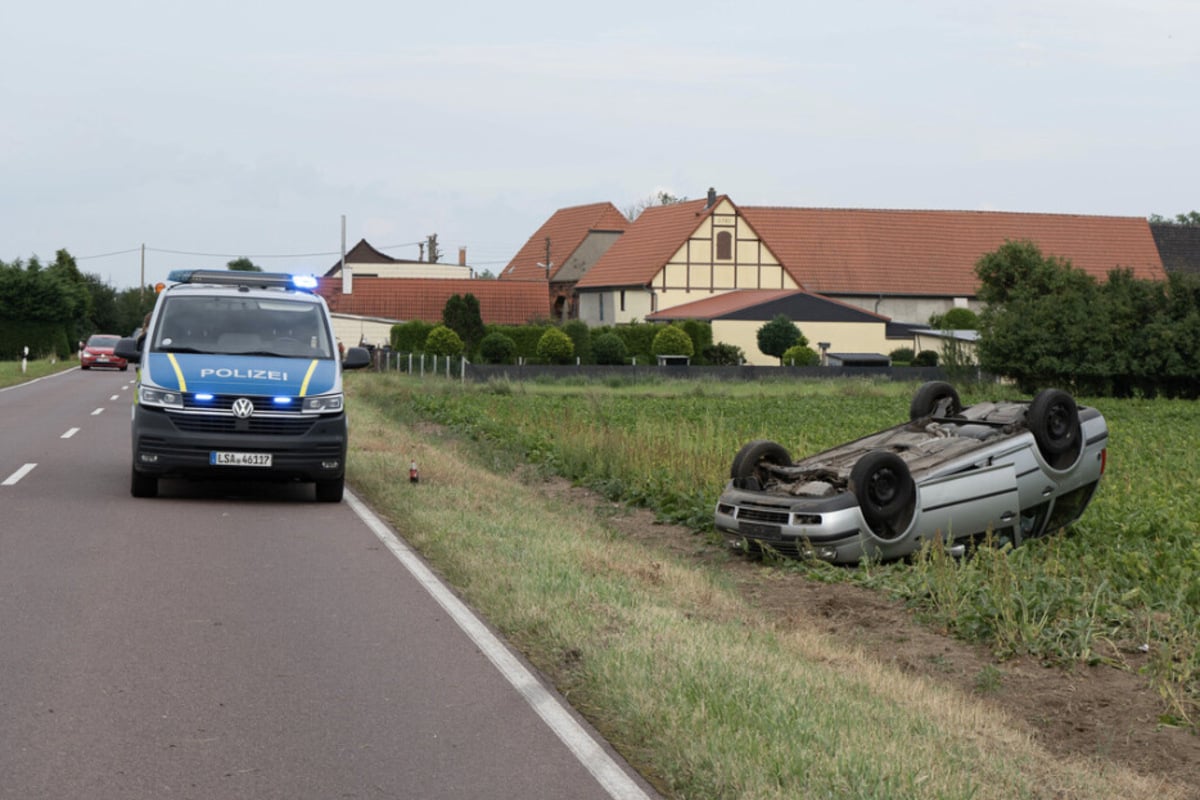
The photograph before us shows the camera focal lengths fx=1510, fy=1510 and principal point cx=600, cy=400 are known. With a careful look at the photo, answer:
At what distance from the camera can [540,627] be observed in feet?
27.8

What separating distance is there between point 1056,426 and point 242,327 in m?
8.13

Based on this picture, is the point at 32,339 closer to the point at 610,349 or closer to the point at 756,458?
the point at 610,349

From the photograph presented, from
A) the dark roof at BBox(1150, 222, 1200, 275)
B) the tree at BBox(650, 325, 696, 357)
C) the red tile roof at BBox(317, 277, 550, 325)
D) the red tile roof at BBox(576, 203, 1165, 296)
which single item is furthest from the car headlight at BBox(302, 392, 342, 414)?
the dark roof at BBox(1150, 222, 1200, 275)

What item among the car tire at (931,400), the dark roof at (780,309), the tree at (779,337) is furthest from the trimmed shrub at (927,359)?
the car tire at (931,400)

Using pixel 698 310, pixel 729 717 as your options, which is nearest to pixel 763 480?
pixel 729 717

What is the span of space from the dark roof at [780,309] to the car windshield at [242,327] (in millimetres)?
56068

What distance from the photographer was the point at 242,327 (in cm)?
1561

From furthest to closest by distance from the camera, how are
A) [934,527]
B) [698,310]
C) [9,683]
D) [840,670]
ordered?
[698,310], [934,527], [840,670], [9,683]

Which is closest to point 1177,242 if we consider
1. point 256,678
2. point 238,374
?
point 238,374

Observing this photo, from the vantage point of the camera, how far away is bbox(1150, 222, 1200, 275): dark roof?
9125 cm

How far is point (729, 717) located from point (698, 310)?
6864cm

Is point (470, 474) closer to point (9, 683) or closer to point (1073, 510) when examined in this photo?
point (1073, 510)

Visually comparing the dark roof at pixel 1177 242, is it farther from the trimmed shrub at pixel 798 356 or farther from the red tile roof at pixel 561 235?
the trimmed shrub at pixel 798 356

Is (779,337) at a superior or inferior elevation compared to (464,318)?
inferior
